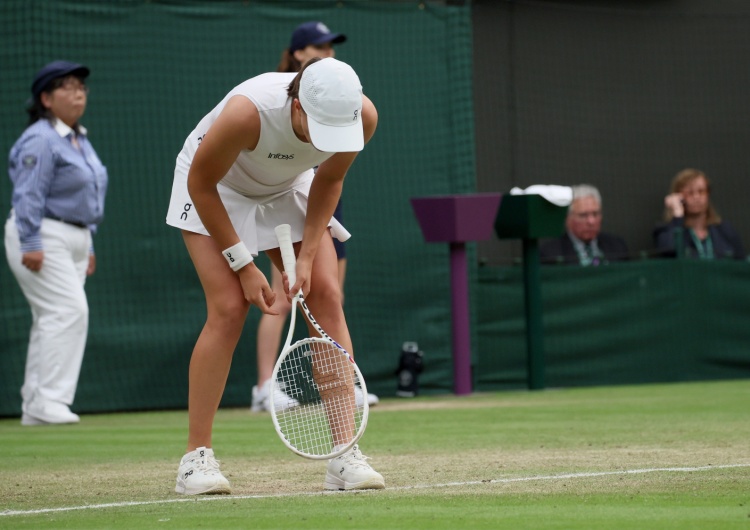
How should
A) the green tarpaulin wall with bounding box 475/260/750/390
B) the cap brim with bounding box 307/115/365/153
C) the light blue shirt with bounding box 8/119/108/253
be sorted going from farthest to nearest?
the green tarpaulin wall with bounding box 475/260/750/390 → the light blue shirt with bounding box 8/119/108/253 → the cap brim with bounding box 307/115/365/153

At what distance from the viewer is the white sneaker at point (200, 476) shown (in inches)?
191

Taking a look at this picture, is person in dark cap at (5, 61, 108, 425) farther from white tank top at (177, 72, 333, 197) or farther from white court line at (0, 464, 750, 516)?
white court line at (0, 464, 750, 516)

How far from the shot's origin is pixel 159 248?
1030 cm

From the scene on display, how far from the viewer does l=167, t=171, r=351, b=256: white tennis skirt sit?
5078mm

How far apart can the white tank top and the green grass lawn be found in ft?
3.70

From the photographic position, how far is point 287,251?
4.92 m

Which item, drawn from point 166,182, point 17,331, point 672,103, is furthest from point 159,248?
point 672,103

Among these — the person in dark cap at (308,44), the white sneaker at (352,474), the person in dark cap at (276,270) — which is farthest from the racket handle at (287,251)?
the person in dark cap at (308,44)

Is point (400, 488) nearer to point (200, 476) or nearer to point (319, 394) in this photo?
point (319, 394)

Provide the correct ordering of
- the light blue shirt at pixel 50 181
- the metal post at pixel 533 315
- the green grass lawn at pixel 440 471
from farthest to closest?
the metal post at pixel 533 315
the light blue shirt at pixel 50 181
the green grass lawn at pixel 440 471

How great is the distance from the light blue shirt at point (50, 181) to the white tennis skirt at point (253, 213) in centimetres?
378

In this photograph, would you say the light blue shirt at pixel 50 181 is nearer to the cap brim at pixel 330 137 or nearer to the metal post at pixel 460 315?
the metal post at pixel 460 315

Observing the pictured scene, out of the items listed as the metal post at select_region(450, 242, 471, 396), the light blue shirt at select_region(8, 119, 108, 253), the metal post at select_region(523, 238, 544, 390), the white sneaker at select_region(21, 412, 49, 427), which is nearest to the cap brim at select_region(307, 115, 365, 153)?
the light blue shirt at select_region(8, 119, 108, 253)

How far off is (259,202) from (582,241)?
6949mm
